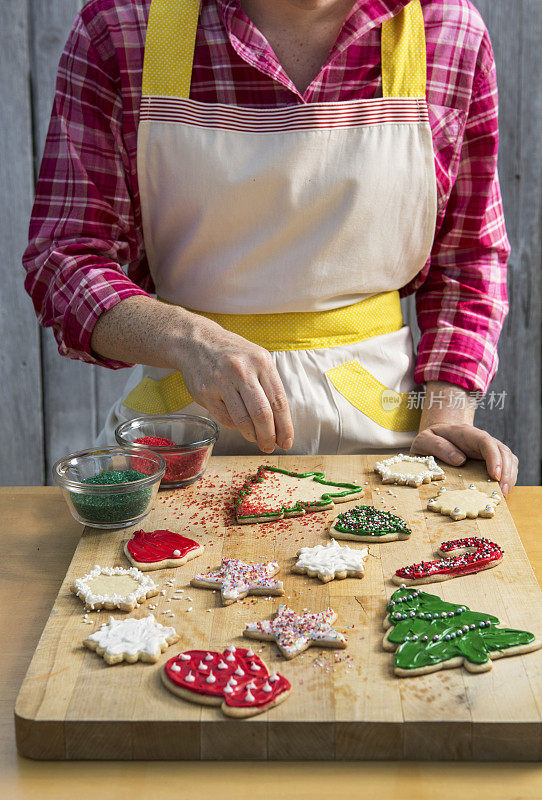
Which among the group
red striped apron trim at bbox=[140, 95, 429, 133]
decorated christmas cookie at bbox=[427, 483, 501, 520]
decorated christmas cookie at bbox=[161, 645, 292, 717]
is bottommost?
decorated christmas cookie at bbox=[427, 483, 501, 520]

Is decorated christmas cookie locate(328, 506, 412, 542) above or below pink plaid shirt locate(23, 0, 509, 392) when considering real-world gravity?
below

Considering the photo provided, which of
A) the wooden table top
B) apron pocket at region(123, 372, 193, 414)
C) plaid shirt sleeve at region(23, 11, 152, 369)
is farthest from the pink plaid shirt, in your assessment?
the wooden table top

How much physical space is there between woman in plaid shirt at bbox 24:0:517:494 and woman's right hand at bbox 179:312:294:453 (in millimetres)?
151

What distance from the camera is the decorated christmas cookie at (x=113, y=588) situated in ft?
3.11

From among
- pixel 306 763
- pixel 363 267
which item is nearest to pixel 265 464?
pixel 363 267

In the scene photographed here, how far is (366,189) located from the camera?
143 centimetres

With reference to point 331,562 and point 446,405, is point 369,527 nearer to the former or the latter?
point 331,562

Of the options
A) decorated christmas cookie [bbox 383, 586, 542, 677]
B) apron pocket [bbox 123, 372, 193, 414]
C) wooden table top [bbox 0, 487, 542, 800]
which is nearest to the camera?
wooden table top [bbox 0, 487, 542, 800]

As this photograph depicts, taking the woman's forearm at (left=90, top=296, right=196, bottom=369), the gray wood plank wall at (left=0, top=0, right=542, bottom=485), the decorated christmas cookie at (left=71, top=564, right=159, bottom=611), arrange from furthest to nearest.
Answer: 1. the gray wood plank wall at (left=0, top=0, right=542, bottom=485)
2. the woman's forearm at (left=90, top=296, right=196, bottom=369)
3. the decorated christmas cookie at (left=71, top=564, right=159, bottom=611)

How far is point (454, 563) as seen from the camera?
1.01 meters

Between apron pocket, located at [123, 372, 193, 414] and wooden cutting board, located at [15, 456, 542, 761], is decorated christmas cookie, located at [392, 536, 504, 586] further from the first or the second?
apron pocket, located at [123, 372, 193, 414]

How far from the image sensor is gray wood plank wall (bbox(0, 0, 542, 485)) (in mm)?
2088

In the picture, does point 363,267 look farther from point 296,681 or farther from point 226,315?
point 296,681

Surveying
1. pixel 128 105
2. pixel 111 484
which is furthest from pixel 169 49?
pixel 111 484
